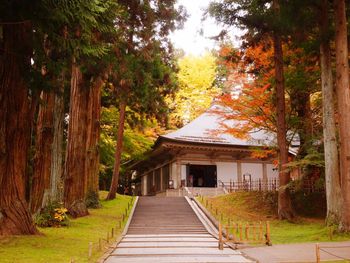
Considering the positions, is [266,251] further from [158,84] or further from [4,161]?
[158,84]

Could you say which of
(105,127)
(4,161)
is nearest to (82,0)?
(4,161)

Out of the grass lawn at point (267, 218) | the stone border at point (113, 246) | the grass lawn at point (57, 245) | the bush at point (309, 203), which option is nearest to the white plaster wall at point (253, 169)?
the grass lawn at point (267, 218)

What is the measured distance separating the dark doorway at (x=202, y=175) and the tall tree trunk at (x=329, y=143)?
59.1 feet

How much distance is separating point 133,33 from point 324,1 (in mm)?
6652

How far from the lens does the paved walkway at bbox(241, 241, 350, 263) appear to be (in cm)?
932

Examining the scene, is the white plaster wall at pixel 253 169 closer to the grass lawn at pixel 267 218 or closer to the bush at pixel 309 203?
the grass lawn at pixel 267 218

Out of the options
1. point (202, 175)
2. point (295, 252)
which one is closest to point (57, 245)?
point (295, 252)

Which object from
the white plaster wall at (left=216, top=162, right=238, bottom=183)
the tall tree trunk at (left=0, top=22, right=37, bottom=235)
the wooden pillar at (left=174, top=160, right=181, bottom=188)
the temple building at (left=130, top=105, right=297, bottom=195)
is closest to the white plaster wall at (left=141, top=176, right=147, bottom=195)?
the temple building at (left=130, top=105, right=297, bottom=195)

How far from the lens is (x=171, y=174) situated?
105ft

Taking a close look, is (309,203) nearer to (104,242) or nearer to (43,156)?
(104,242)

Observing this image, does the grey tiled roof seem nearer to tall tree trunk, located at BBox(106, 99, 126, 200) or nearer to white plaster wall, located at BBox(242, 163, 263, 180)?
white plaster wall, located at BBox(242, 163, 263, 180)

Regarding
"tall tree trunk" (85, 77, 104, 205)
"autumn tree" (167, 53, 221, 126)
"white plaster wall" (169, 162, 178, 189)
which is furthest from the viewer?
"autumn tree" (167, 53, 221, 126)

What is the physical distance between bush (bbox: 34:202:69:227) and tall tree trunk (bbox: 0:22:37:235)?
10.8 ft

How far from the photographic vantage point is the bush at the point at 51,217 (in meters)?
14.1
